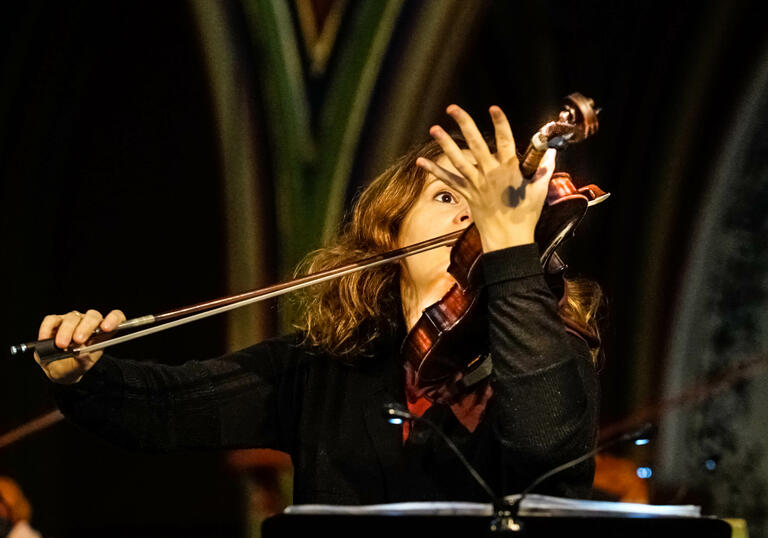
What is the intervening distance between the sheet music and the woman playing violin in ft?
0.99

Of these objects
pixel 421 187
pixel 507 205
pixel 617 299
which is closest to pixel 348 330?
pixel 421 187

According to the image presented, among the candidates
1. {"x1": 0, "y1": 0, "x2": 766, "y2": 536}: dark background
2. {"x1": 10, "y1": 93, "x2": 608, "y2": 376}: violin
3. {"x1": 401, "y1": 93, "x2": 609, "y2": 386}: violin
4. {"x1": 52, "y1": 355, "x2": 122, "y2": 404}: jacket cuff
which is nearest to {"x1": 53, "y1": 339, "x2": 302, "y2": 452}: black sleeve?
{"x1": 52, "y1": 355, "x2": 122, "y2": 404}: jacket cuff

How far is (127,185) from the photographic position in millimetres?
3145

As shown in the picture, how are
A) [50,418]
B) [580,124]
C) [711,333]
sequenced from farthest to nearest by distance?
[711,333]
[50,418]
[580,124]

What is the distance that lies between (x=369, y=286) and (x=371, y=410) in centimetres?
37

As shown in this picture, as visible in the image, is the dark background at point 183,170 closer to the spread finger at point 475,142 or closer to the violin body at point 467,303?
the violin body at point 467,303

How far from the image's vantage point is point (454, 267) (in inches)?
65.7

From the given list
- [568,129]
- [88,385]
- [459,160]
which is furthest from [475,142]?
[88,385]

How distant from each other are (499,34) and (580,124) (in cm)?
196

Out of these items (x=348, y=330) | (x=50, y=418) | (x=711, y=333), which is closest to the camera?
(x=348, y=330)

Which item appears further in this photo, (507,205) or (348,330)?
(348,330)

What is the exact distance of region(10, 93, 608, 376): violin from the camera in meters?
1.40

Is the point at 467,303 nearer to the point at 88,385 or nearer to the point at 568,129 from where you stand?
the point at 568,129

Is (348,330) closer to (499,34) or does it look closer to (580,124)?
(580,124)
